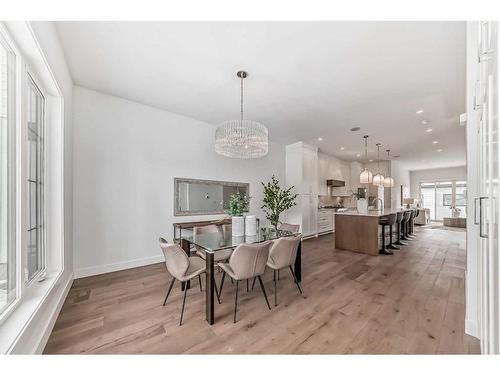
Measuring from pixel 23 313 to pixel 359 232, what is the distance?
16.8ft

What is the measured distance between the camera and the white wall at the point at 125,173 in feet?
9.96

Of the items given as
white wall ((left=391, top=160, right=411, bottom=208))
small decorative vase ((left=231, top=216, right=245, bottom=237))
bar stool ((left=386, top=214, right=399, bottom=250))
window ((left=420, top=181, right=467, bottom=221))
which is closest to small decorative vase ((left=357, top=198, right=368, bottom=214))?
bar stool ((left=386, top=214, right=399, bottom=250))

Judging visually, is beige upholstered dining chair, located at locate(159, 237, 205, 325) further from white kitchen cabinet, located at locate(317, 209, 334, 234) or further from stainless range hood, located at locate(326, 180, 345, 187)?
stainless range hood, located at locate(326, 180, 345, 187)

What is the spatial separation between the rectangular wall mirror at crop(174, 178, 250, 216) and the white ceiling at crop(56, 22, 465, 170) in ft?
4.45

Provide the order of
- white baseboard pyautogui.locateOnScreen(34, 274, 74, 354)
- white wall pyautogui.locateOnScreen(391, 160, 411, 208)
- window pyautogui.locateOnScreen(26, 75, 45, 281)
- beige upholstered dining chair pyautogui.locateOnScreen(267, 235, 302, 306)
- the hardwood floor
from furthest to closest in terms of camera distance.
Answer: white wall pyautogui.locateOnScreen(391, 160, 411, 208) < beige upholstered dining chair pyautogui.locateOnScreen(267, 235, 302, 306) < window pyautogui.locateOnScreen(26, 75, 45, 281) < the hardwood floor < white baseboard pyautogui.locateOnScreen(34, 274, 74, 354)

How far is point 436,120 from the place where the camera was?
4195mm

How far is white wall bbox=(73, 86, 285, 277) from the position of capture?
3035 mm

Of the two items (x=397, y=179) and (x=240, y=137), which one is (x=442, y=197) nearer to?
(x=397, y=179)

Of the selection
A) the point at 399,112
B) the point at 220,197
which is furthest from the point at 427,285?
the point at 220,197

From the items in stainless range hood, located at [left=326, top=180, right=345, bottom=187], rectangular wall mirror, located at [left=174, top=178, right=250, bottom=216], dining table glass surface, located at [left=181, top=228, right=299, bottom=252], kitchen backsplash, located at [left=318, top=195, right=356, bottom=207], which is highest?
stainless range hood, located at [left=326, top=180, right=345, bottom=187]

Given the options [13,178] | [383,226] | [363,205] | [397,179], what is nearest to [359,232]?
[383,226]

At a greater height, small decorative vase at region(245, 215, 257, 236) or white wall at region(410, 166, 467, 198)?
white wall at region(410, 166, 467, 198)

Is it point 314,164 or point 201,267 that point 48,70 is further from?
point 314,164
